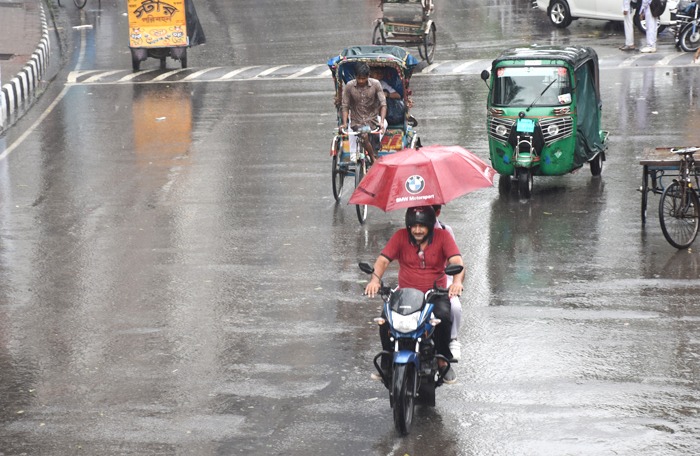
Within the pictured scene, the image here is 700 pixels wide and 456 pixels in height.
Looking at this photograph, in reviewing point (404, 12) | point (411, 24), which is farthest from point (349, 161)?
point (404, 12)

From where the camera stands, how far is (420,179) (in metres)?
8.64

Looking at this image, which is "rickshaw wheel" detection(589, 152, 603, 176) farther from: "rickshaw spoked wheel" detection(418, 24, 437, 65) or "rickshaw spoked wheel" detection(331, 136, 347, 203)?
"rickshaw spoked wheel" detection(418, 24, 437, 65)

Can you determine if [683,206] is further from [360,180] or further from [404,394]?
[404,394]

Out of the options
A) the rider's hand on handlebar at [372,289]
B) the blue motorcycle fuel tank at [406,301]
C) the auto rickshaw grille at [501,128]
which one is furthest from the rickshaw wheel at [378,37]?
the blue motorcycle fuel tank at [406,301]

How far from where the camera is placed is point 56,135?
69.9 ft

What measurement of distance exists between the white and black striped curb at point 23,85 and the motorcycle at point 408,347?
1587 cm

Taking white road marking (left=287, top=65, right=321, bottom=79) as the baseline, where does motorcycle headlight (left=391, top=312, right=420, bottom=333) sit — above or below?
below

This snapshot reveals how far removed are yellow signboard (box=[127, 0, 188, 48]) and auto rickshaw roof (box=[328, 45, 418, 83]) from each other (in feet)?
38.5

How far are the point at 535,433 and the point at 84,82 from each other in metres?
21.1

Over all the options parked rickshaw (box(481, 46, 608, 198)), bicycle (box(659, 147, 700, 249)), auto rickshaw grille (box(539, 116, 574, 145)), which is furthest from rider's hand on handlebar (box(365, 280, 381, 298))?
auto rickshaw grille (box(539, 116, 574, 145))

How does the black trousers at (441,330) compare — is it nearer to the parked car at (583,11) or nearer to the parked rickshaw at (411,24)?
the parked rickshaw at (411,24)

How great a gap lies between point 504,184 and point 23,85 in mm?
13511

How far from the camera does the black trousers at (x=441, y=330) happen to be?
8268 mm

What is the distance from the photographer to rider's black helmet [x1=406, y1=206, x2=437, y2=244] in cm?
842
